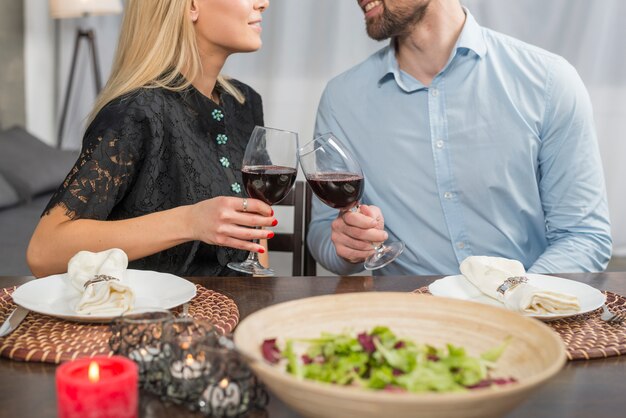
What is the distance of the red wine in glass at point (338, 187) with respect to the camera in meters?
1.49

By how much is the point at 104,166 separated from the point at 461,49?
3.30ft

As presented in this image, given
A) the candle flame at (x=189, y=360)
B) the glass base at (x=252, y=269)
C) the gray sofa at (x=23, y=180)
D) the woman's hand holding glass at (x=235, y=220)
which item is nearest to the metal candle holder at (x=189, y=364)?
the candle flame at (x=189, y=360)

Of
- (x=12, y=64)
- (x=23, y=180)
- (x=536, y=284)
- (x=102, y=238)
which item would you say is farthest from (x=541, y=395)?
(x=12, y=64)

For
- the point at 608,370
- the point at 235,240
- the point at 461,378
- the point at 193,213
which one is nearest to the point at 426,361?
the point at 461,378

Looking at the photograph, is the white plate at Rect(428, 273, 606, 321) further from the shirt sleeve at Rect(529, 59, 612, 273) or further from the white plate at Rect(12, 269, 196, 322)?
the shirt sleeve at Rect(529, 59, 612, 273)

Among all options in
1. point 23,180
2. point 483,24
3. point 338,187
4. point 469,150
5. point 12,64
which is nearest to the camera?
point 338,187

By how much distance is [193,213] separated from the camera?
1.50 meters

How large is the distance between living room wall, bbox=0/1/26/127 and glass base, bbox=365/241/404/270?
4061 mm

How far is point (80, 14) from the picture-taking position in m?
4.69

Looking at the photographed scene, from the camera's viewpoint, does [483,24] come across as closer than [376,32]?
No

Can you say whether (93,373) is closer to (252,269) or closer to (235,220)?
(235,220)

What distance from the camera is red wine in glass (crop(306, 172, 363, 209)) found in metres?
1.49

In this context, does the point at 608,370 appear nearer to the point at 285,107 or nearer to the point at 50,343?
the point at 50,343

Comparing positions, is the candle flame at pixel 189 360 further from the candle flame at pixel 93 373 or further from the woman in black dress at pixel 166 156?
the woman in black dress at pixel 166 156
